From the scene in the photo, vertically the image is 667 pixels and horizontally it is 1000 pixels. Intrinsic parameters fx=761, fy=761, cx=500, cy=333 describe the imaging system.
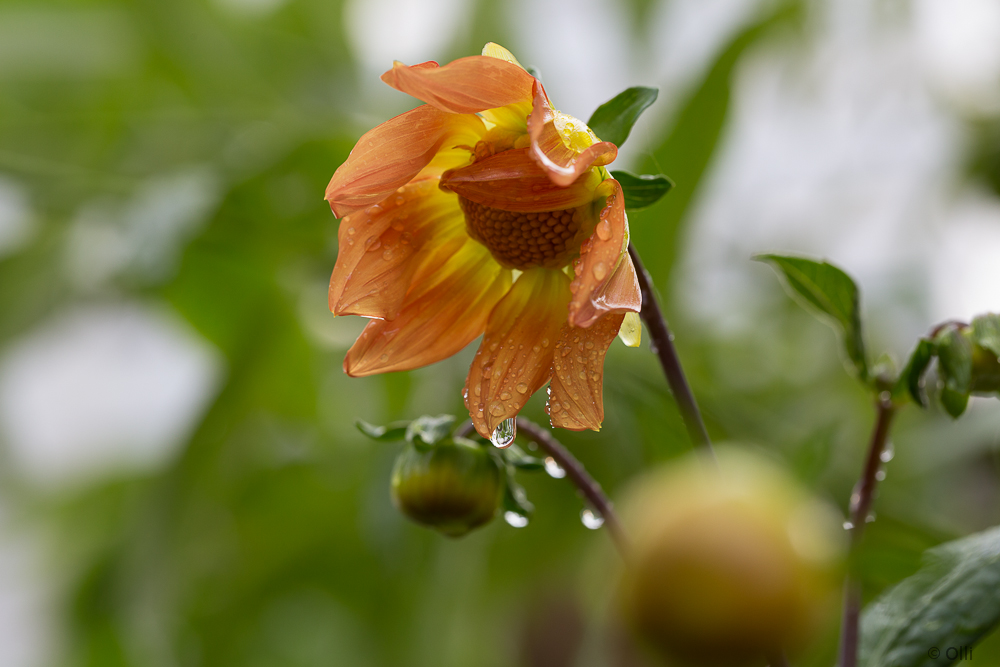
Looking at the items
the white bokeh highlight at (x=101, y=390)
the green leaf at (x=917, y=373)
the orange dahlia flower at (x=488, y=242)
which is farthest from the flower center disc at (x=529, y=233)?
the white bokeh highlight at (x=101, y=390)

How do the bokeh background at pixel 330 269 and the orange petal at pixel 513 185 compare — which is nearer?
the orange petal at pixel 513 185

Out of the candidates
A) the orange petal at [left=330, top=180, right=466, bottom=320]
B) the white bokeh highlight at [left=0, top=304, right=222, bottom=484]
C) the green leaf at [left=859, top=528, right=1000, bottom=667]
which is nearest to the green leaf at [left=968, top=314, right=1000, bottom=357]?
the green leaf at [left=859, top=528, right=1000, bottom=667]

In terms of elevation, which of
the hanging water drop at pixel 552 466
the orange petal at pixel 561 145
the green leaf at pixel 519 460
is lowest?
the green leaf at pixel 519 460

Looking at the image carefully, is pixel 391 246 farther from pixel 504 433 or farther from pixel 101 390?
pixel 101 390

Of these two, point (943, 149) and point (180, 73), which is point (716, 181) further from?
point (180, 73)

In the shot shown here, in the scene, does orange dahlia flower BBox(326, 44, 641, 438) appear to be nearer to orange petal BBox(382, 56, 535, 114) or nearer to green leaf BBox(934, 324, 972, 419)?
orange petal BBox(382, 56, 535, 114)

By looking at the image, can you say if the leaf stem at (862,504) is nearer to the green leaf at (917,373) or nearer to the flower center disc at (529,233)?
the green leaf at (917,373)

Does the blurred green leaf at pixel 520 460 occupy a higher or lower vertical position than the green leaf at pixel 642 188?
lower
